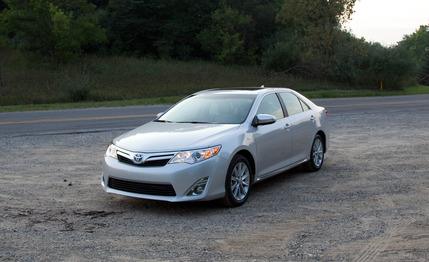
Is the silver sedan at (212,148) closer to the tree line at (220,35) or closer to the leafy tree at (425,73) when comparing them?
the tree line at (220,35)

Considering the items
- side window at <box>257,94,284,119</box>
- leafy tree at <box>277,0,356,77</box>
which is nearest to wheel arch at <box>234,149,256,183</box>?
side window at <box>257,94,284,119</box>

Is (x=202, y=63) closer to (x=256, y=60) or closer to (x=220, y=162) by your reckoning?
(x=256, y=60)

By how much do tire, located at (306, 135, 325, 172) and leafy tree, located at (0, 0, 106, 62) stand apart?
4223 cm

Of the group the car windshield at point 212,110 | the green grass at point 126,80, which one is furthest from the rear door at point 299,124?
the green grass at point 126,80

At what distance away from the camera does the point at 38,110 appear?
80.7 ft

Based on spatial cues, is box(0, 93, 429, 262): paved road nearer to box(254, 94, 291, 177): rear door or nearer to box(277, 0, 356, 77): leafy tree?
box(254, 94, 291, 177): rear door

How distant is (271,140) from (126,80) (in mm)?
38201

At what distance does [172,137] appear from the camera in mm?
6980

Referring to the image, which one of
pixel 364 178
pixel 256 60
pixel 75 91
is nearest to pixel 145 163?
pixel 364 178

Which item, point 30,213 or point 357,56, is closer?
point 30,213

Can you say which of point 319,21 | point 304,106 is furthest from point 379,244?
point 319,21

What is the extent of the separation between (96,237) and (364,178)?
185 inches

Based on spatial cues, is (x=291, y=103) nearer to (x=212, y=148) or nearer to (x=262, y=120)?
(x=262, y=120)

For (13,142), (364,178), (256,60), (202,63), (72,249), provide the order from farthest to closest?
(256,60) < (202,63) < (13,142) < (364,178) < (72,249)
